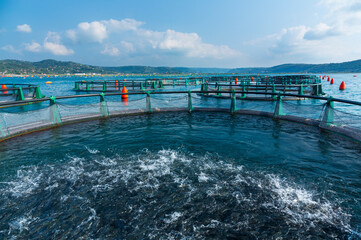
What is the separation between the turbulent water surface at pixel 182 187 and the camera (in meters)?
3.18

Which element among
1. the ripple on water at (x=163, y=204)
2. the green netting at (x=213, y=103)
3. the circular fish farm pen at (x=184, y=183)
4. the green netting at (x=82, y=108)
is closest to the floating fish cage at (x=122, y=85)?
the green netting at (x=213, y=103)

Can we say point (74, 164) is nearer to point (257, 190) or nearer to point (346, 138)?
point (257, 190)

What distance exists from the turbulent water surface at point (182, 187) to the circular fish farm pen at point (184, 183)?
0.02 meters

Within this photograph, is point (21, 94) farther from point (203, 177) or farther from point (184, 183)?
point (203, 177)

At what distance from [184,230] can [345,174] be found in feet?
14.6

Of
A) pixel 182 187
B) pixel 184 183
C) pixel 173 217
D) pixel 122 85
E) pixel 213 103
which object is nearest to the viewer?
pixel 173 217

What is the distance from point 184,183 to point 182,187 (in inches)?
6.9

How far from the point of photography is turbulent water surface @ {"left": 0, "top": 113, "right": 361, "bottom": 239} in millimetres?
3176

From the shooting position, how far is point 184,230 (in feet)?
10.3

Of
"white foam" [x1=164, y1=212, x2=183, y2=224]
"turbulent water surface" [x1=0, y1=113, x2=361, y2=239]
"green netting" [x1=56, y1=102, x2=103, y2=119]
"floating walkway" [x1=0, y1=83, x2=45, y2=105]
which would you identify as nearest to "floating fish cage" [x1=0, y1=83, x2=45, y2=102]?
"floating walkway" [x1=0, y1=83, x2=45, y2=105]

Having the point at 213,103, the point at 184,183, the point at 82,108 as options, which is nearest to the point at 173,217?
the point at 184,183

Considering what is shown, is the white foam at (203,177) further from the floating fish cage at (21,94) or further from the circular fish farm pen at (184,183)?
the floating fish cage at (21,94)

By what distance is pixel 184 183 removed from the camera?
4484 mm

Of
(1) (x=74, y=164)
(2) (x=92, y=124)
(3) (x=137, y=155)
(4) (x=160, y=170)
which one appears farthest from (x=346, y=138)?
(2) (x=92, y=124)
